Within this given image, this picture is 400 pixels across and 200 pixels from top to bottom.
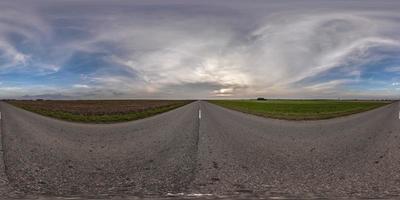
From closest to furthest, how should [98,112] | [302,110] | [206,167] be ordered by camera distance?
[206,167] < [98,112] < [302,110]

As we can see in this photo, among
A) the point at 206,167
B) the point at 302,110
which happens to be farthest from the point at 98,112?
the point at 206,167

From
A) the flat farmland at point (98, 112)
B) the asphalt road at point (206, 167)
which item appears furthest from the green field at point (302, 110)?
the asphalt road at point (206, 167)

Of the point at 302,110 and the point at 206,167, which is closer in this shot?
the point at 206,167

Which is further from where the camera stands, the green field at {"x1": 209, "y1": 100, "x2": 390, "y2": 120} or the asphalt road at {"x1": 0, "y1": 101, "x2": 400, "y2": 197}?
the green field at {"x1": 209, "y1": 100, "x2": 390, "y2": 120}

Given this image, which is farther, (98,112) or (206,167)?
(98,112)

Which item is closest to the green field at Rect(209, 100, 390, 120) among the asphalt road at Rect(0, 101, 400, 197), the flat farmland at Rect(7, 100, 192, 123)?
the flat farmland at Rect(7, 100, 192, 123)

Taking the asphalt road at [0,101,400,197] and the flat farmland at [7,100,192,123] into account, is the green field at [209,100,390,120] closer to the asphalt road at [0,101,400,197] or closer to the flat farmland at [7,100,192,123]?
the flat farmland at [7,100,192,123]

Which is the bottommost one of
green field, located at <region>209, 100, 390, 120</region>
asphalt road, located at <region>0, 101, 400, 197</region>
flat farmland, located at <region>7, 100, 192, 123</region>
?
Result: green field, located at <region>209, 100, 390, 120</region>

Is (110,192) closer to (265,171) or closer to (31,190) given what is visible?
(31,190)

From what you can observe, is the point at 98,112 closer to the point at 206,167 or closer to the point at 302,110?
the point at 302,110

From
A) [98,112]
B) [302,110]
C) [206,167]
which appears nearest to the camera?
[206,167]

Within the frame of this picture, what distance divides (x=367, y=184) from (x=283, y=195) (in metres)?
2.12

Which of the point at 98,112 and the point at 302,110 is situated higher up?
the point at 98,112

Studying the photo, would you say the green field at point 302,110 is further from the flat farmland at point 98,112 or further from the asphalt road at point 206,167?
the asphalt road at point 206,167
